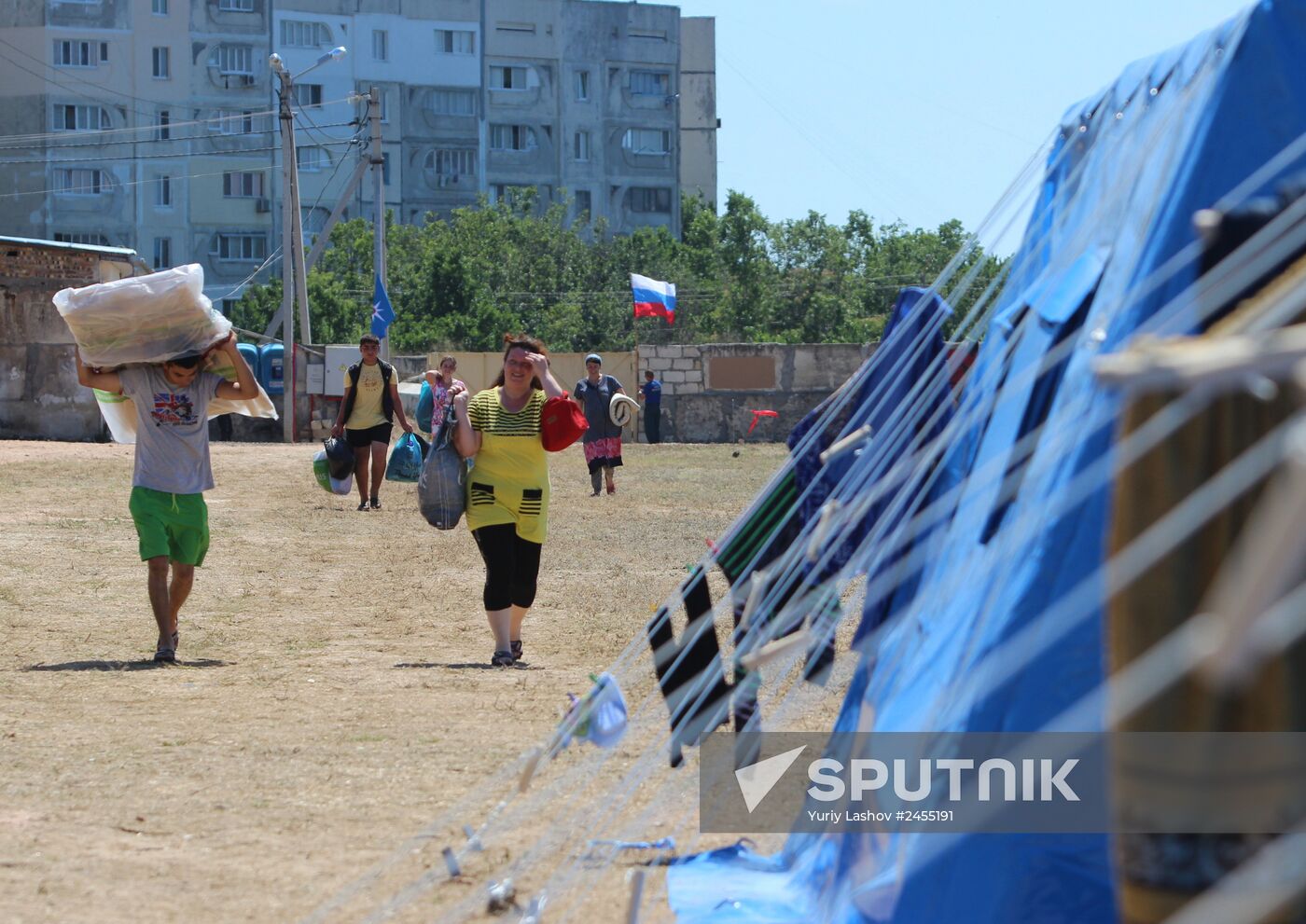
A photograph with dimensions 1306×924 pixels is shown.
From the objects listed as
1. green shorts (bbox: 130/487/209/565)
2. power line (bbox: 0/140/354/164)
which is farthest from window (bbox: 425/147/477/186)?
green shorts (bbox: 130/487/209/565)

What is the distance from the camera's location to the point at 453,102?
6806 centimetres

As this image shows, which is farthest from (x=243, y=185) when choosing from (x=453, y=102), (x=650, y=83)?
(x=650, y=83)

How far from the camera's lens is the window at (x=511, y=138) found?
6931 cm

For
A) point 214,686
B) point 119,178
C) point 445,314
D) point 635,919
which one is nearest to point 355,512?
point 214,686

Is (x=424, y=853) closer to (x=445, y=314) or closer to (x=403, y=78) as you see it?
(x=445, y=314)

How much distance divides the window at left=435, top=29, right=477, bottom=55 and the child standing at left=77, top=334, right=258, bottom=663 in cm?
6224

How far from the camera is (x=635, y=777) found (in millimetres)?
5172

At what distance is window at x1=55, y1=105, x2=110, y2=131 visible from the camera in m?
61.9

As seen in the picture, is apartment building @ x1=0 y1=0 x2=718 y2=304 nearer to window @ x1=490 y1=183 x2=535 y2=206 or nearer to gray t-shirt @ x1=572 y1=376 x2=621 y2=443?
window @ x1=490 y1=183 x2=535 y2=206

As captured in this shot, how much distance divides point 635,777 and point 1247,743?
3235 mm

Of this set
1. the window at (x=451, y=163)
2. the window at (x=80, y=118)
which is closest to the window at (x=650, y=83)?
the window at (x=451, y=163)

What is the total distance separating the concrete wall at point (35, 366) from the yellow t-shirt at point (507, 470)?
2201 centimetres

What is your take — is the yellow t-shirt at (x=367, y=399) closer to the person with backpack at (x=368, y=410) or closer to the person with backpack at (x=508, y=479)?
the person with backpack at (x=368, y=410)

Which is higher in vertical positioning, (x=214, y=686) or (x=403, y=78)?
(x=403, y=78)
